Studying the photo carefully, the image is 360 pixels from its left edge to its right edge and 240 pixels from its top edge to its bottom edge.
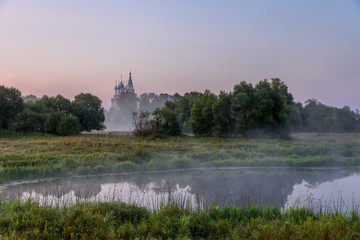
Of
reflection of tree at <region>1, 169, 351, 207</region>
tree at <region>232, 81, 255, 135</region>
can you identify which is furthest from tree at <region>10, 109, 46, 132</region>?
reflection of tree at <region>1, 169, 351, 207</region>

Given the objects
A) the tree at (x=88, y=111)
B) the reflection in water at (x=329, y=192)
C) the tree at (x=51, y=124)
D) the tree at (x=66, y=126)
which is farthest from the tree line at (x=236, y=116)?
the reflection in water at (x=329, y=192)

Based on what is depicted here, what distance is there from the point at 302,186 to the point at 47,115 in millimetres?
32056

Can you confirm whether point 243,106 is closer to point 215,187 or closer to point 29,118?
point 215,187

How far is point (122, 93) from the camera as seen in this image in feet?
341

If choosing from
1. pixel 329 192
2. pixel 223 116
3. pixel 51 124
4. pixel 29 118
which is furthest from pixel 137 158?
pixel 29 118

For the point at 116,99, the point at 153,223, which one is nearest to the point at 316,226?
the point at 153,223

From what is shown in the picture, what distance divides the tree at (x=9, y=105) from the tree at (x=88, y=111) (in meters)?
8.48

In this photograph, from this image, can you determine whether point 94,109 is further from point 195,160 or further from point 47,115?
point 195,160

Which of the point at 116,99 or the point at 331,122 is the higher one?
the point at 116,99

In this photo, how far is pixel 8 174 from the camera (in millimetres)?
12484

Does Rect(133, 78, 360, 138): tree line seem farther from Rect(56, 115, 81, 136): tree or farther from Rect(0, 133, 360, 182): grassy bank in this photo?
Rect(0, 133, 360, 182): grassy bank

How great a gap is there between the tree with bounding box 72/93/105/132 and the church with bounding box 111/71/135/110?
50.2 meters

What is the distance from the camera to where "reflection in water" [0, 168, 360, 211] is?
9.78 metres

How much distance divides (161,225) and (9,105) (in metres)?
37.0
